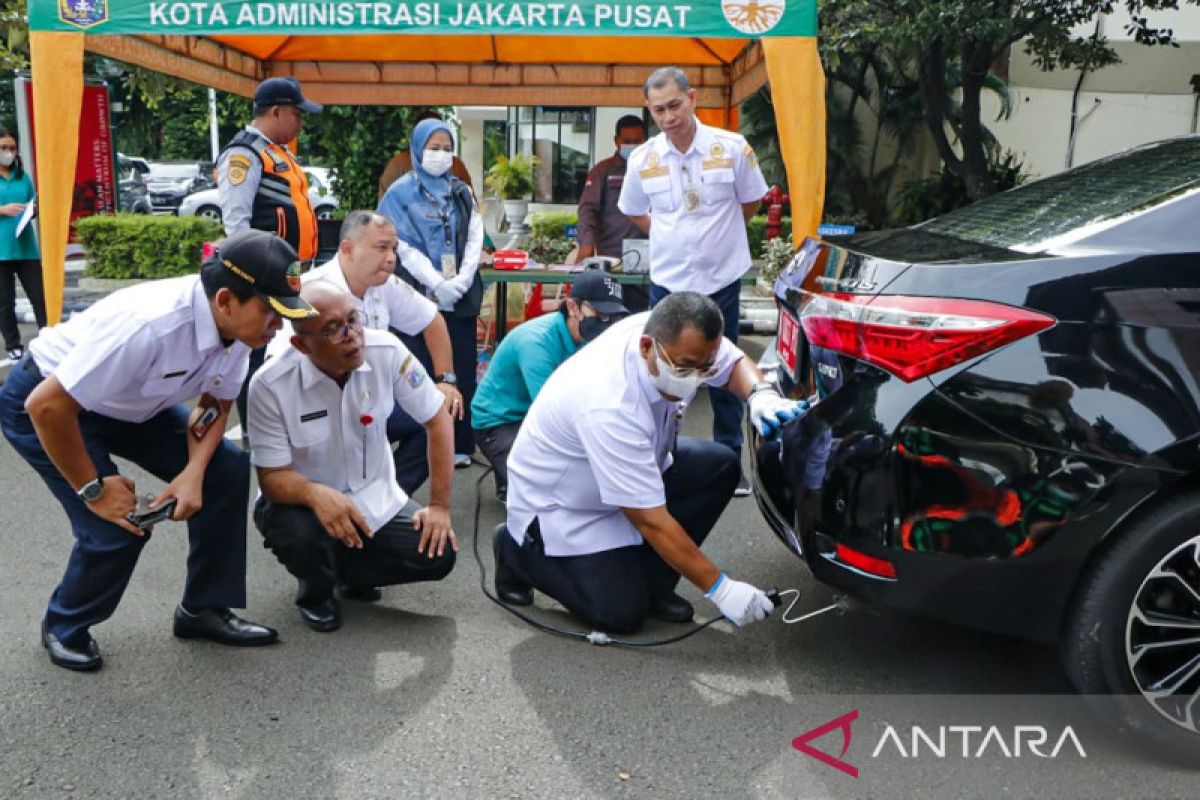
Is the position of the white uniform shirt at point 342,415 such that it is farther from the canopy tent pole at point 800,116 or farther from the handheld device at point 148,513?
the canopy tent pole at point 800,116

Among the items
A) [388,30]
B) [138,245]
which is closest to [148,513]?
[388,30]

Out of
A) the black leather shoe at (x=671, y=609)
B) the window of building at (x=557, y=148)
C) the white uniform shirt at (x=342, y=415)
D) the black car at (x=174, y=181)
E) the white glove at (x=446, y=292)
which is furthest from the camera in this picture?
the black car at (x=174, y=181)

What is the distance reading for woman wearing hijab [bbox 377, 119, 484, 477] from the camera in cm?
516

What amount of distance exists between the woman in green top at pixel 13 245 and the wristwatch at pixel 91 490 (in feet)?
15.8

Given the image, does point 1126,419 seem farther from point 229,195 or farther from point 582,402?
point 229,195

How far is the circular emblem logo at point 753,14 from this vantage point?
5582 mm

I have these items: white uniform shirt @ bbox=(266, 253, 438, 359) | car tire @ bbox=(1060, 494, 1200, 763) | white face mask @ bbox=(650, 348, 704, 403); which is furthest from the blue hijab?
car tire @ bbox=(1060, 494, 1200, 763)

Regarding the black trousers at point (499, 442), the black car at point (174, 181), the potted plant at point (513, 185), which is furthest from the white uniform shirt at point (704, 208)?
the black car at point (174, 181)

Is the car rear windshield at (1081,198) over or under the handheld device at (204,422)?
over

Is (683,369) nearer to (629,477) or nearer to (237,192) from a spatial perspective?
(629,477)

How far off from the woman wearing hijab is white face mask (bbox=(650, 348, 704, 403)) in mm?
2202

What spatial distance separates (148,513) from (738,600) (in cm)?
157

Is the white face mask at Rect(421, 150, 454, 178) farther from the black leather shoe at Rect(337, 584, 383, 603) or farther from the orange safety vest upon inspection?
the black leather shoe at Rect(337, 584, 383, 603)

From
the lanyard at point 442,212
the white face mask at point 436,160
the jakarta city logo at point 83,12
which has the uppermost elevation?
the jakarta city logo at point 83,12
